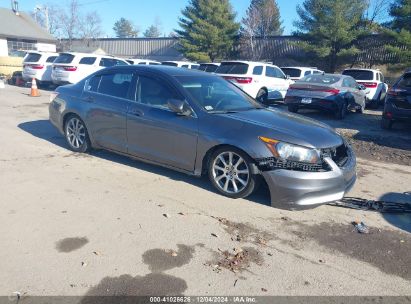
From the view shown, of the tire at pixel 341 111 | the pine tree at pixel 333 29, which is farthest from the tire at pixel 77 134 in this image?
the pine tree at pixel 333 29

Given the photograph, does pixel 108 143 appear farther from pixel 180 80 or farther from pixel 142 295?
pixel 142 295

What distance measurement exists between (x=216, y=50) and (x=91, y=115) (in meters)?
31.8

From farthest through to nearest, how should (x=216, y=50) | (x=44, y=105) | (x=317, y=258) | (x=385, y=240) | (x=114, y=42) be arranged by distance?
(x=114, y=42), (x=216, y=50), (x=44, y=105), (x=385, y=240), (x=317, y=258)

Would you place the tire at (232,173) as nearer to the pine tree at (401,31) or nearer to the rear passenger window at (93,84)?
the rear passenger window at (93,84)

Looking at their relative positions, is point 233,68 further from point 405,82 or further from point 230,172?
point 230,172

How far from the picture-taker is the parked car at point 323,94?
11828mm

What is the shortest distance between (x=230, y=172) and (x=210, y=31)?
32890 mm

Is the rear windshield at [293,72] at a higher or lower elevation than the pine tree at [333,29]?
lower

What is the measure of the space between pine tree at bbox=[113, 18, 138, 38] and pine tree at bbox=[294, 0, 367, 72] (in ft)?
292

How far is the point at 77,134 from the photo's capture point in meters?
6.66

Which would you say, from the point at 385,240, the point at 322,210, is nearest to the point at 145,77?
the point at 322,210

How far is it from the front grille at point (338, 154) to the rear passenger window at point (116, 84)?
3087mm

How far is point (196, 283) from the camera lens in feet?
10.2

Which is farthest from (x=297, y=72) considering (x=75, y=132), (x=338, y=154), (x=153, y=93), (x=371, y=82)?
(x=338, y=154)
